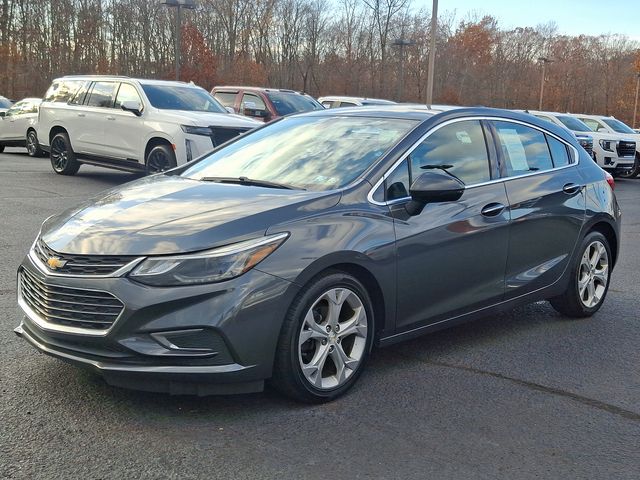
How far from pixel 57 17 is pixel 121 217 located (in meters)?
58.1

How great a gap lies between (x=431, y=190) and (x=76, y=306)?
201 centimetres

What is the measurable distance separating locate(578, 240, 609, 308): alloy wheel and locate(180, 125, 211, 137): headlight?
25.4 ft

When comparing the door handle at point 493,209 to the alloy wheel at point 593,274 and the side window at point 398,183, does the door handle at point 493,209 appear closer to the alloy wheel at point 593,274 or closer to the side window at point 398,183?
the side window at point 398,183

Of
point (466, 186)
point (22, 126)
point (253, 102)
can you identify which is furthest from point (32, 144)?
point (466, 186)

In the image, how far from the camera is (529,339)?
209 inches

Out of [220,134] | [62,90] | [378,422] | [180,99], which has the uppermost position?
[62,90]

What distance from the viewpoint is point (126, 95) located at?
1357 centimetres

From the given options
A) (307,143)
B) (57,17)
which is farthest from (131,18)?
(307,143)

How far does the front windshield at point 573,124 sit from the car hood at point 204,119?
11887 mm

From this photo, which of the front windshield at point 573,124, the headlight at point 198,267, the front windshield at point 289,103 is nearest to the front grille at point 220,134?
the front windshield at point 289,103

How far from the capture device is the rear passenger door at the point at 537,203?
16.7 feet

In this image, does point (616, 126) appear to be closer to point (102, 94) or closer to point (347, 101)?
point (347, 101)

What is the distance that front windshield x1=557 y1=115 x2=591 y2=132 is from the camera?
2170 cm

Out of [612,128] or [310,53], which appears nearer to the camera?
[612,128]
